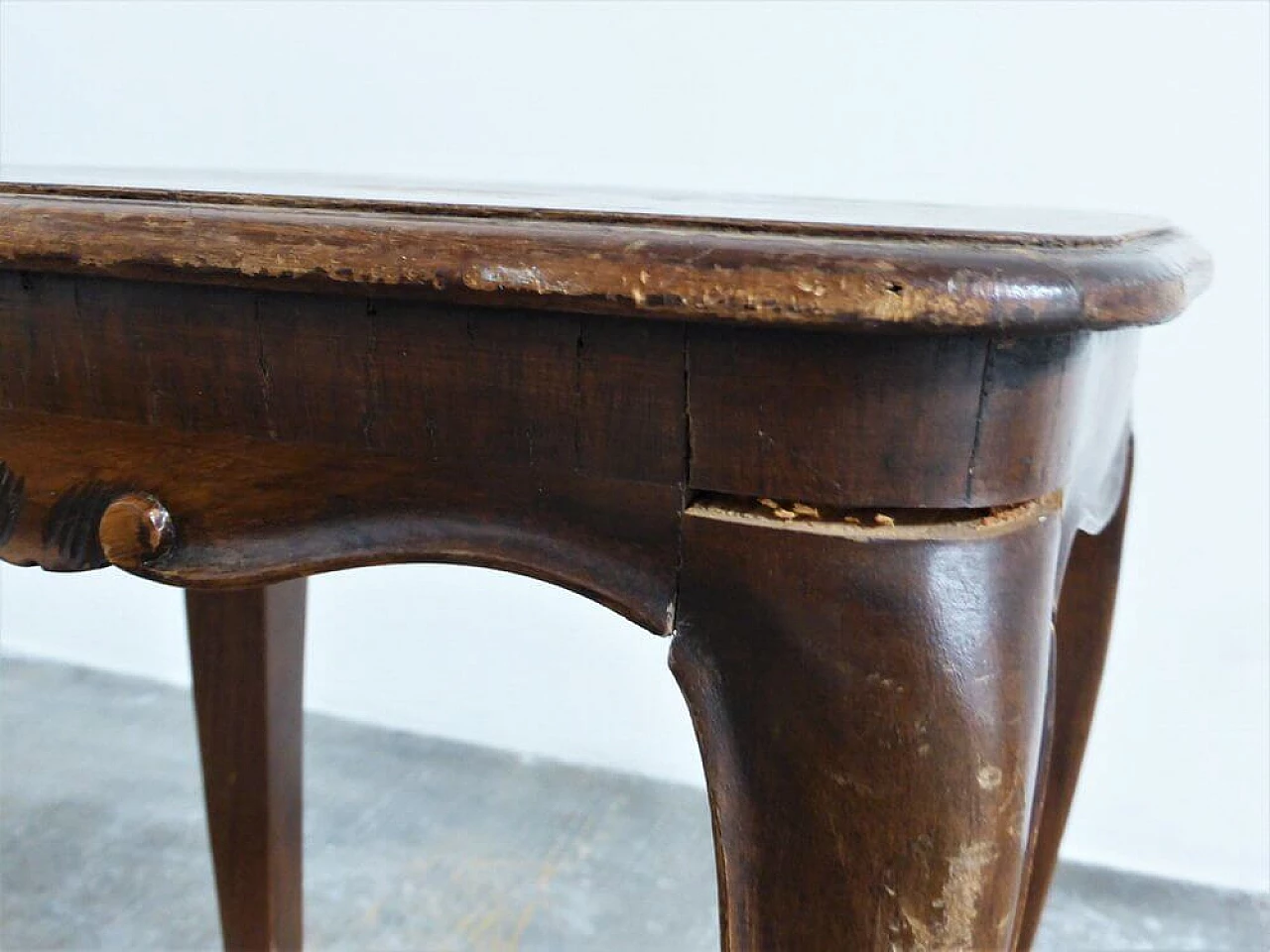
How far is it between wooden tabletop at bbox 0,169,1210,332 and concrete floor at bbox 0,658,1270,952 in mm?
845

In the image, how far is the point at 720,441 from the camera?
39cm

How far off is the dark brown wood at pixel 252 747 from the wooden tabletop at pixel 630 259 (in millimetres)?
495

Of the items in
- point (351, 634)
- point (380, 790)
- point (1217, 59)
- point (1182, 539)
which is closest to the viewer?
point (1217, 59)

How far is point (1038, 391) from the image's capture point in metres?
0.39

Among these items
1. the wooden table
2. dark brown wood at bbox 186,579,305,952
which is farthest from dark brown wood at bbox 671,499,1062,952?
dark brown wood at bbox 186,579,305,952

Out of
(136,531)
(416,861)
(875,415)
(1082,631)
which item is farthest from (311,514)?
(416,861)

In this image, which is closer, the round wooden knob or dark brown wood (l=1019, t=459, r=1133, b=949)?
the round wooden knob

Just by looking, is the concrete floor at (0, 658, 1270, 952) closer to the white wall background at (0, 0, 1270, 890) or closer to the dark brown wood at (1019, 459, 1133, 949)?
the white wall background at (0, 0, 1270, 890)

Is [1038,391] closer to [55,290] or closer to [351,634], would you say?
[55,290]

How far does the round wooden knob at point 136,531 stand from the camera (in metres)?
0.47

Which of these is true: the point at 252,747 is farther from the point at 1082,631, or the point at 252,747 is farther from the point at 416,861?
the point at 1082,631

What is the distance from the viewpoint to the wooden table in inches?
14.6

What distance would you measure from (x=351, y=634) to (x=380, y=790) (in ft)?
0.91

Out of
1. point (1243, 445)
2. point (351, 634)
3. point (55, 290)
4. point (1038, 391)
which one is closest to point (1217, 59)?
point (1243, 445)
